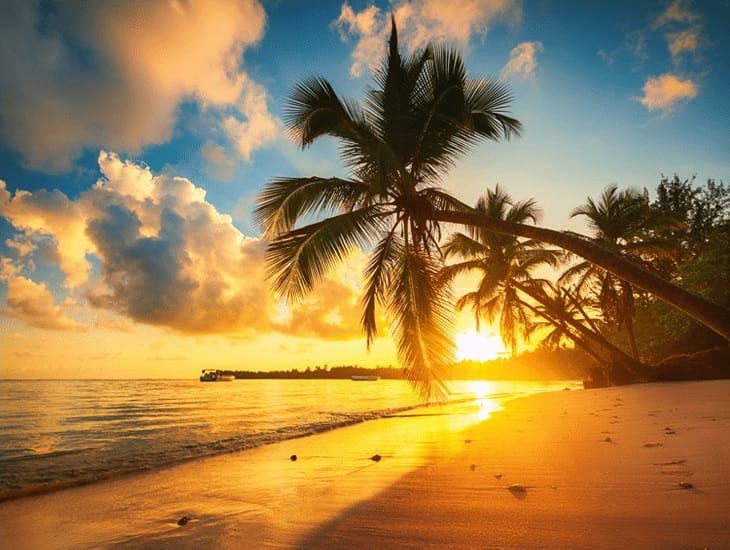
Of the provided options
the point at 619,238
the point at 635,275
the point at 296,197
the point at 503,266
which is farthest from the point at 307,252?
the point at 619,238

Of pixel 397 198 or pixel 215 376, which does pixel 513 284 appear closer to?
pixel 397 198

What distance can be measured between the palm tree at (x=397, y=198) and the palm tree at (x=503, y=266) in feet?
28.5

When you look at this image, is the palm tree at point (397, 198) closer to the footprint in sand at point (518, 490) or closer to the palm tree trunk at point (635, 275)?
the palm tree trunk at point (635, 275)

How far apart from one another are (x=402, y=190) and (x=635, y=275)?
12.9 feet

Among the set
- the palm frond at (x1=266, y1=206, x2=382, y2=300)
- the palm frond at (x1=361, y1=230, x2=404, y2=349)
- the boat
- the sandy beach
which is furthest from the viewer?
the boat

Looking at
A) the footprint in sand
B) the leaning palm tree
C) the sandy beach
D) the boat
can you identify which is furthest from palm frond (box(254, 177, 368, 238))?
the boat

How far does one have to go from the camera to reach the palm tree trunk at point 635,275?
4.71 m

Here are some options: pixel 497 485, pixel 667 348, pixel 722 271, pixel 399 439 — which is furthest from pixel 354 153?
pixel 667 348

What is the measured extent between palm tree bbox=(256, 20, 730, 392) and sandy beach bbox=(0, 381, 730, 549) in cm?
284

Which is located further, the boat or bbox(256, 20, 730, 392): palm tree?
the boat

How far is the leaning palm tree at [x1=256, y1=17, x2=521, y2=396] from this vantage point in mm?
7914

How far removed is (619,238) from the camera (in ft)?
67.0

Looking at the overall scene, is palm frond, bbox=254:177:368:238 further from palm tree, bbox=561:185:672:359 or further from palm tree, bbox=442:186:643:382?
palm tree, bbox=561:185:672:359

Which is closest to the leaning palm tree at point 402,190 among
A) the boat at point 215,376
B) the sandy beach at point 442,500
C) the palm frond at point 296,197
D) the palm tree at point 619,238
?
the palm frond at point 296,197
